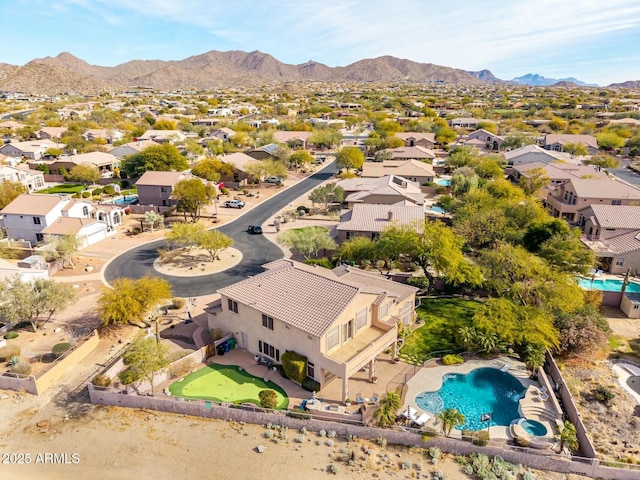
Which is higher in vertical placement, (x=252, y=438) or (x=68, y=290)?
(x=68, y=290)

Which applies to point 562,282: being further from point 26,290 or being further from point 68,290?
point 26,290

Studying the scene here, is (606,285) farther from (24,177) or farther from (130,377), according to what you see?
(24,177)

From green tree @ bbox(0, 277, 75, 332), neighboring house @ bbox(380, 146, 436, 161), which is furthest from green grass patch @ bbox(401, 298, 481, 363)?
neighboring house @ bbox(380, 146, 436, 161)

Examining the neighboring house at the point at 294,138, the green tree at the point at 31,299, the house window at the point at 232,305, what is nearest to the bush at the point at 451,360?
the house window at the point at 232,305

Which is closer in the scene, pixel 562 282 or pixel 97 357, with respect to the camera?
pixel 97 357

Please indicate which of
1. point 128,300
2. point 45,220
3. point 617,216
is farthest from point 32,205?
point 617,216

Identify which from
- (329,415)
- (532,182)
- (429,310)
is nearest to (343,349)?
(329,415)

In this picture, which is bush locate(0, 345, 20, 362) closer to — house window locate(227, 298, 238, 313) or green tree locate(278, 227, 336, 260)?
house window locate(227, 298, 238, 313)
